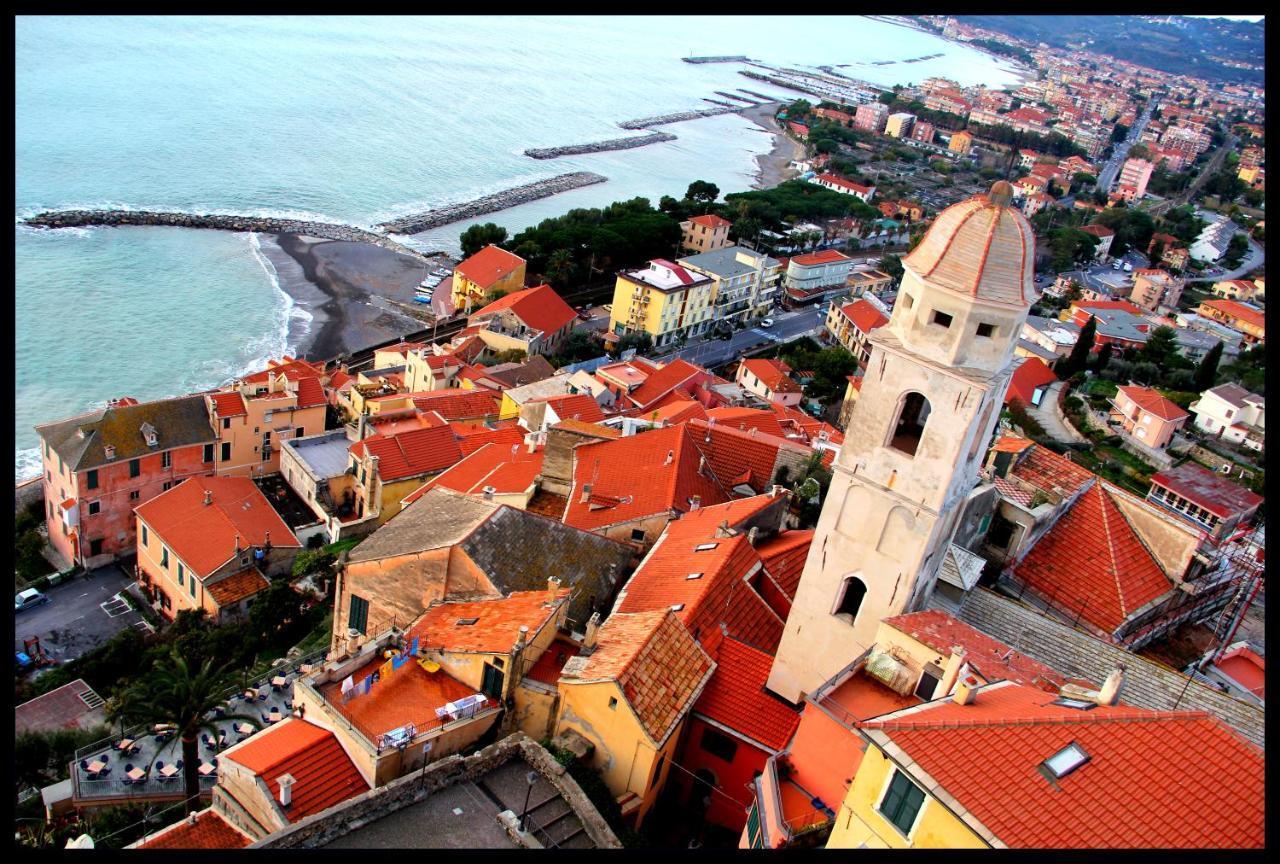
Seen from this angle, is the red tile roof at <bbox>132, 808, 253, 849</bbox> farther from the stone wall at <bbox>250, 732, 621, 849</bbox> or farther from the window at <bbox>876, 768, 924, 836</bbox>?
the window at <bbox>876, 768, 924, 836</bbox>

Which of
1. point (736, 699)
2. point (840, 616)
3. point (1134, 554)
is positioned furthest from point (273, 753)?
point (1134, 554)

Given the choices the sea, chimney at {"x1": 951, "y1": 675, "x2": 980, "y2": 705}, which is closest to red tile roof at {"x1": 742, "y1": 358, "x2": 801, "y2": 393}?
the sea

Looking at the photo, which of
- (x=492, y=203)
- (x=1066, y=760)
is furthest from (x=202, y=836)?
(x=492, y=203)

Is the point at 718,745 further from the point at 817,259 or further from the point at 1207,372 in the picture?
the point at 817,259

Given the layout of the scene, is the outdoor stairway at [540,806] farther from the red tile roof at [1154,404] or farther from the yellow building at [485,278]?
the yellow building at [485,278]

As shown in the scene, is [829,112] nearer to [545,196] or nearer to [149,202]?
[545,196]

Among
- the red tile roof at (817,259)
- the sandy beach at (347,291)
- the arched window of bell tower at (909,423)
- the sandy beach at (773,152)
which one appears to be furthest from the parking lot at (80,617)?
the sandy beach at (773,152)

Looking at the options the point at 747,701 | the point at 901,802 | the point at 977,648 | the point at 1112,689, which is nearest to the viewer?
the point at 901,802
